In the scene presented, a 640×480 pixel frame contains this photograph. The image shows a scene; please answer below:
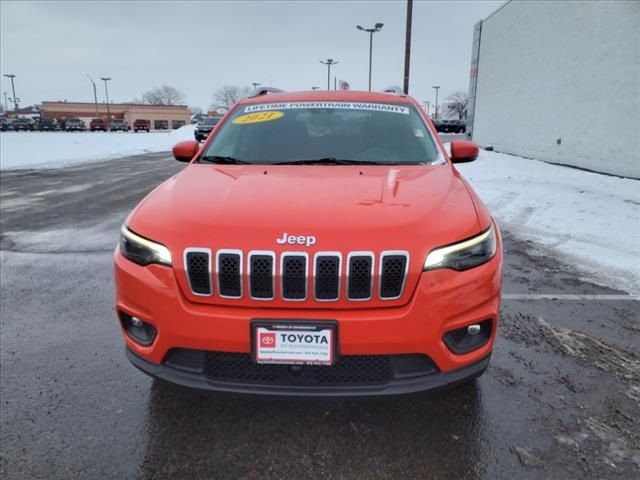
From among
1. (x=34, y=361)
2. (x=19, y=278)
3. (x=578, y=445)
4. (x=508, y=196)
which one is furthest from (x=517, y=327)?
(x=508, y=196)

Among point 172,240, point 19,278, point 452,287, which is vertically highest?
point 172,240

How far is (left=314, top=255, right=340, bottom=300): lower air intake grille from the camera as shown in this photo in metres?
2.00

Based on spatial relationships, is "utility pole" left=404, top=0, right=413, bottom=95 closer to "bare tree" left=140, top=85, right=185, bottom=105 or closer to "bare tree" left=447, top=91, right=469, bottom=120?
"bare tree" left=447, top=91, right=469, bottom=120

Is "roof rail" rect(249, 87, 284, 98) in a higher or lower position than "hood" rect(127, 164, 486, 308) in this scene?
higher

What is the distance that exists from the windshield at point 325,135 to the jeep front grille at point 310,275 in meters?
1.33

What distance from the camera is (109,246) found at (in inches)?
232

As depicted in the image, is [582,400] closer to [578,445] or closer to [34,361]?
[578,445]

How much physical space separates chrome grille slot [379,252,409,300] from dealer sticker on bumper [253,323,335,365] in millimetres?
286

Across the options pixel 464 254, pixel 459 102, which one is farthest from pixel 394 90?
pixel 459 102

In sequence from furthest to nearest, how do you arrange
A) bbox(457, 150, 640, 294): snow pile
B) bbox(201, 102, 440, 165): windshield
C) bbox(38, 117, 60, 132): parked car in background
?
bbox(38, 117, 60, 132): parked car in background → bbox(457, 150, 640, 294): snow pile → bbox(201, 102, 440, 165): windshield

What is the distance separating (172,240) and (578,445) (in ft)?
7.09

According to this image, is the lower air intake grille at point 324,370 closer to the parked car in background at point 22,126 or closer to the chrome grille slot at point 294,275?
the chrome grille slot at point 294,275

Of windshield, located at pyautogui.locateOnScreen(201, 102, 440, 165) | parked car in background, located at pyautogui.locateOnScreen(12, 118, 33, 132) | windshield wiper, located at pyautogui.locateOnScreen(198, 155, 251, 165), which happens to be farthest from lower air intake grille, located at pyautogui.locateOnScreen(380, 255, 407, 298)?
parked car in background, located at pyautogui.locateOnScreen(12, 118, 33, 132)

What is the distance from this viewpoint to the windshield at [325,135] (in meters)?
3.29
